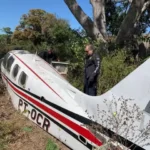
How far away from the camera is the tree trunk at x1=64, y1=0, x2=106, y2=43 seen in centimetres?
1241

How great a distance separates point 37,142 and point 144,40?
10.6 meters

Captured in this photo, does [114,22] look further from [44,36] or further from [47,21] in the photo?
[47,21]

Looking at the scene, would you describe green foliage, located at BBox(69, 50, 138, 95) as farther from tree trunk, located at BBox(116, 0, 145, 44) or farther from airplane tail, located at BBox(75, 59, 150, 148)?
airplane tail, located at BBox(75, 59, 150, 148)

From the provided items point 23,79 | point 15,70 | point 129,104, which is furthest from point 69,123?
point 15,70

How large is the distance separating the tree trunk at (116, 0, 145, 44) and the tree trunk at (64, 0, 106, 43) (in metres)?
0.95

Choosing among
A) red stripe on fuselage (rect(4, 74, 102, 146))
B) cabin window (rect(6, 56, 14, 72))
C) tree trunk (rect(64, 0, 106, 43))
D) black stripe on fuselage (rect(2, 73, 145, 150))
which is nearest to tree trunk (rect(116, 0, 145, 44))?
tree trunk (rect(64, 0, 106, 43))

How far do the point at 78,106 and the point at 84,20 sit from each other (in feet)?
24.0

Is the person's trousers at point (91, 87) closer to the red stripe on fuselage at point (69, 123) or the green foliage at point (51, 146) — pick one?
the red stripe on fuselage at point (69, 123)

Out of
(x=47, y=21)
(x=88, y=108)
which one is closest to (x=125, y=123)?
(x=88, y=108)

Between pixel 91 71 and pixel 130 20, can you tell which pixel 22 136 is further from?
pixel 130 20

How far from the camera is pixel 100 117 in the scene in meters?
5.36

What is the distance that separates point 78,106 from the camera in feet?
20.1

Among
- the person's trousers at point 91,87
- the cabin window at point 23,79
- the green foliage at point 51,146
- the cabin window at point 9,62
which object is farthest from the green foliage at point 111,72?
the green foliage at point 51,146

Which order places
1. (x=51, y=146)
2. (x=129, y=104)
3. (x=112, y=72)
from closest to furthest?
(x=129, y=104) < (x=51, y=146) < (x=112, y=72)
